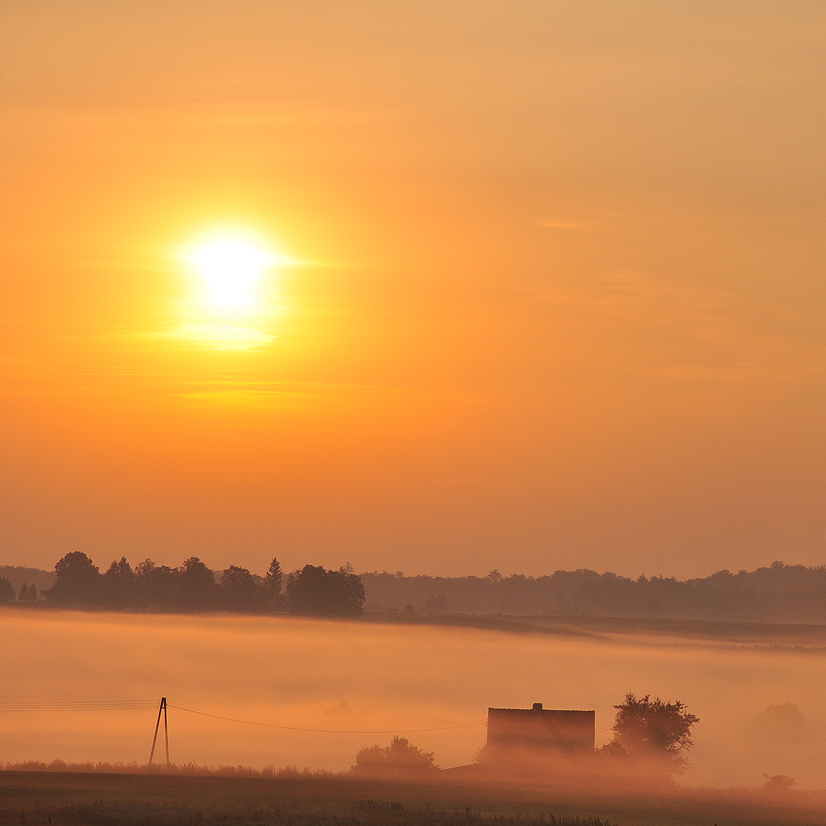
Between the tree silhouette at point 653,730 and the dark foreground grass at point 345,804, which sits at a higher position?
the tree silhouette at point 653,730

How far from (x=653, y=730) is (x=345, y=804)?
226 feet

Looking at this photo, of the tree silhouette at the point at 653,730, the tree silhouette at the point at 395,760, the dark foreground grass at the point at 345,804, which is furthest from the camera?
the tree silhouette at the point at 653,730

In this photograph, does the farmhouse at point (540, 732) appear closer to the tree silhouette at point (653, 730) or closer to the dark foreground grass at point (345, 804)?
the tree silhouette at point (653, 730)

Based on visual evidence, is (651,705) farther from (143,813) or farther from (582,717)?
(143,813)

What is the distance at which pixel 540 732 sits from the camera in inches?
5281

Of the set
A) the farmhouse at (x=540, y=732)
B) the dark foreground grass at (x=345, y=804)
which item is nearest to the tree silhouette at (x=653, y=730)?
the farmhouse at (x=540, y=732)

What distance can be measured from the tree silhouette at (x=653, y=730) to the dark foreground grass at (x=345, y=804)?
33993 mm

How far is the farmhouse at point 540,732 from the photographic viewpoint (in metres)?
134

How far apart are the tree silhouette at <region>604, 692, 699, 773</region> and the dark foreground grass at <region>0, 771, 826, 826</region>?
3399 centimetres

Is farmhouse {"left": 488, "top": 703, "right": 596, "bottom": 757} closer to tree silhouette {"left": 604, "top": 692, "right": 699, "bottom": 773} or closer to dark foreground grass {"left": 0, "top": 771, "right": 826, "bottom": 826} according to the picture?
tree silhouette {"left": 604, "top": 692, "right": 699, "bottom": 773}

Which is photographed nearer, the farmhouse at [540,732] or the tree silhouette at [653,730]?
the farmhouse at [540,732]

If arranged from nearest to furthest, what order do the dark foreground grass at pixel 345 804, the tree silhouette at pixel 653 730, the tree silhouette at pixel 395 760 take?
the dark foreground grass at pixel 345 804
the tree silhouette at pixel 395 760
the tree silhouette at pixel 653 730

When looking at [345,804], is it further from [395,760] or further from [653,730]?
[653,730]

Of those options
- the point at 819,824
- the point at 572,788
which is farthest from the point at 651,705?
the point at 819,824
